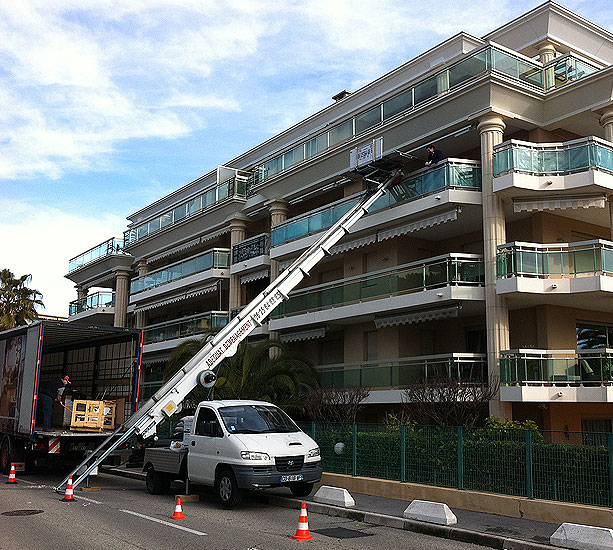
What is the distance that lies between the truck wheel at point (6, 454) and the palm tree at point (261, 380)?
239 inches

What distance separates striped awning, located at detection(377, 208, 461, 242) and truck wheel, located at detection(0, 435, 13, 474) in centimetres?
1338

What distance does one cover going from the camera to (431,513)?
1211 cm

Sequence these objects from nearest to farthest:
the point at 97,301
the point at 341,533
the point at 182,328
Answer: the point at 341,533, the point at 182,328, the point at 97,301

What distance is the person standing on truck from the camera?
19141 millimetres

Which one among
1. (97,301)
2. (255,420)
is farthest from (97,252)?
(255,420)

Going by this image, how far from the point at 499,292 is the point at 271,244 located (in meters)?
12.4

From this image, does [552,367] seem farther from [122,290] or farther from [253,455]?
[122,290]

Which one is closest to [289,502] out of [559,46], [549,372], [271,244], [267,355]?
[549,372]

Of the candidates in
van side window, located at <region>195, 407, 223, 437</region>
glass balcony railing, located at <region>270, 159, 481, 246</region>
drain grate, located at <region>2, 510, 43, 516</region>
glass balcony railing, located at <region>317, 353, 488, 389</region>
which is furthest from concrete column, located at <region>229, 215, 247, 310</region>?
drain grate, located at <region>2, 510, 43, 516</region>

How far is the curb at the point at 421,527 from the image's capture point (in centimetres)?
1048

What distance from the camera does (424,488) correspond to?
14438mm

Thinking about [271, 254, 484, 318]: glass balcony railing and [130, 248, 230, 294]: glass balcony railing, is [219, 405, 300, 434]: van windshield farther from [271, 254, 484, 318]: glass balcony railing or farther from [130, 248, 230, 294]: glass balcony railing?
[130, 248, 230, 294]: glass balcony railing

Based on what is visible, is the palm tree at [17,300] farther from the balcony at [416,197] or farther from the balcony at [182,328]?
the balcony at [416,197]

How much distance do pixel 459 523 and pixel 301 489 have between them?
12.1 feet
